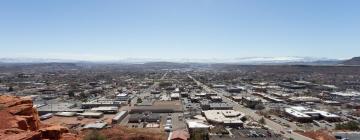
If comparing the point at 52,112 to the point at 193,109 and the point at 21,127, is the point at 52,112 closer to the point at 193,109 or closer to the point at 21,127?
the point at 193,109

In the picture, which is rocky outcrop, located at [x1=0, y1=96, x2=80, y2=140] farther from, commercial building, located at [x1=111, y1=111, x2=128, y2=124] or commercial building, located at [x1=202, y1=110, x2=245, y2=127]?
Answer: commercial building, located at [x1=202, y1=110, x2=245, y2=127]

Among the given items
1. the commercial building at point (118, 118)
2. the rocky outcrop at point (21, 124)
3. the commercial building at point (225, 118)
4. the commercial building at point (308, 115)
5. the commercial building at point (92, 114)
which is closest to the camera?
the rocky outcrop at point (21, 124)

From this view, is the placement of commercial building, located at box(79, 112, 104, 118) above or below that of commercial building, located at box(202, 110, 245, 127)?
below

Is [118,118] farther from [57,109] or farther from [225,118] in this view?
[57,109]

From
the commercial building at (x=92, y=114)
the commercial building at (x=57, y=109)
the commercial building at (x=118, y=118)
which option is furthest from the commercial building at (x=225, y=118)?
the commercial building at (x=57, y=109)

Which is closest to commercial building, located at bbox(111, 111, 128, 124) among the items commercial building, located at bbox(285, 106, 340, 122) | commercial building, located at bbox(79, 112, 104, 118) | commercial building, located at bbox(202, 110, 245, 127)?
commercial building, located at bbox(79, 112, 104, 118)

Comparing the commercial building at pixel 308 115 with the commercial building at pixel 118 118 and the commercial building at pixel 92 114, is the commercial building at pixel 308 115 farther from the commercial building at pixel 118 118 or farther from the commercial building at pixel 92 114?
the commercial building at pixel 92 114

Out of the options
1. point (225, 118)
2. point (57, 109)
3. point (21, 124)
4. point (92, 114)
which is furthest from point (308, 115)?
point (21, 124)

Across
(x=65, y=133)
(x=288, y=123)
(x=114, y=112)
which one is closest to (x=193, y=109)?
(x=114, y=112)
